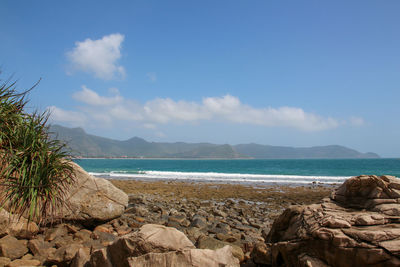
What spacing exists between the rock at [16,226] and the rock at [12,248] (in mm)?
246

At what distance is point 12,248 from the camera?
4930 mm

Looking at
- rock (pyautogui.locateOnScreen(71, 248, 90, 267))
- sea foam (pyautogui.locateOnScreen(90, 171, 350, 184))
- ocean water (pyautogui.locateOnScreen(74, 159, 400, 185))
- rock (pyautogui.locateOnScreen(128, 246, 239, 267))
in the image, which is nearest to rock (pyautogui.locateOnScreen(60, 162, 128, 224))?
ocean water (pyautogui.locateOnScreen(74, 159, 400, 185))

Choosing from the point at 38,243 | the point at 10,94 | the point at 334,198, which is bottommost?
the point at 38,243

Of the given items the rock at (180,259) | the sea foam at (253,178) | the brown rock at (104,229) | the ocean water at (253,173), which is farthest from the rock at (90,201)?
the sea foam at (253,178)

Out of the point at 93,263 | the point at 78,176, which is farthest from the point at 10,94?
the point at 93,263

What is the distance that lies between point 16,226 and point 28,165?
4.25ft

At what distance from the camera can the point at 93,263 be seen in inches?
A: 161

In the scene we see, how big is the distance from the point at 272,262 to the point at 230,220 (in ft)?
19.8

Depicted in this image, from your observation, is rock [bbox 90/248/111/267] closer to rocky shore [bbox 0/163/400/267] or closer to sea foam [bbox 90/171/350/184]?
rocky shore [bbox 0/163/400/267]

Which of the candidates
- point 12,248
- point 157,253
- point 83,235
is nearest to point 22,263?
point 12,248

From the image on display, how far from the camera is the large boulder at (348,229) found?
3383 mm

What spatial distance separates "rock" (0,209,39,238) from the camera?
5.32m

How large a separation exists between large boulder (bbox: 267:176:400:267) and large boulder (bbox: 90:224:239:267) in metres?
1.01

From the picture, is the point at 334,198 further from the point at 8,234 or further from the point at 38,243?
the point at 8,234
